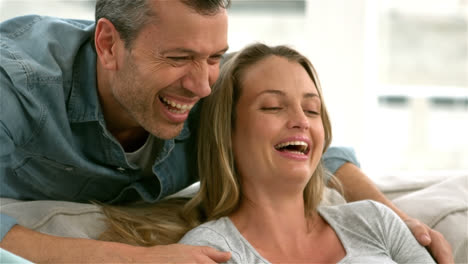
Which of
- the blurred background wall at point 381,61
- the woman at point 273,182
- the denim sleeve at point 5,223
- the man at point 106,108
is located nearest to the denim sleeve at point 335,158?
the man at point 106,108

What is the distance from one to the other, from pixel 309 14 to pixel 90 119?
1.91 meters

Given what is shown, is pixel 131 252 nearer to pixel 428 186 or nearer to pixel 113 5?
pixel 113 5

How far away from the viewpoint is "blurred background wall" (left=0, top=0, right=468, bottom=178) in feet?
10.9

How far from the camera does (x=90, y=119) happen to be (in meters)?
1.71

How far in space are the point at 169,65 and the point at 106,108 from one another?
1.06 ft

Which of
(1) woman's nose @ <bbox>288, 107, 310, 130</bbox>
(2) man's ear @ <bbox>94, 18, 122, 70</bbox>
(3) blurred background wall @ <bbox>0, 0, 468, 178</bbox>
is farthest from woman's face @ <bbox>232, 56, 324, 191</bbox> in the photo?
(3) blurred background wall @ <bbox>0, 0, 468, 178</bbox>

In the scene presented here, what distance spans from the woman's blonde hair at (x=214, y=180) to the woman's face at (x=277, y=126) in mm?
33

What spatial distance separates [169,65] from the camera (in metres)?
1.57

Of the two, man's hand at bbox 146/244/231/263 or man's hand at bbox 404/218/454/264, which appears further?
man's hand at bbox 404/218/454/264

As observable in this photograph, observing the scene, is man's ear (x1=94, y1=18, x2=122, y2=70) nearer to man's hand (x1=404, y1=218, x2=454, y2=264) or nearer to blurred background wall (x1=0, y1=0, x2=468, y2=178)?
man's hand (x1=404, y1=218, x2=454, y2=264)

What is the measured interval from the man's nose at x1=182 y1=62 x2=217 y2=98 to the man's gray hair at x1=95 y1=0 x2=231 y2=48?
0.47 feet

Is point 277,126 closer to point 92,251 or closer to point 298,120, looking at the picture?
point 298,120

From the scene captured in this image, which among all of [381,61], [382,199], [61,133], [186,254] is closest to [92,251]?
[186,254]

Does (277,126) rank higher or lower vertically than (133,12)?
lower
